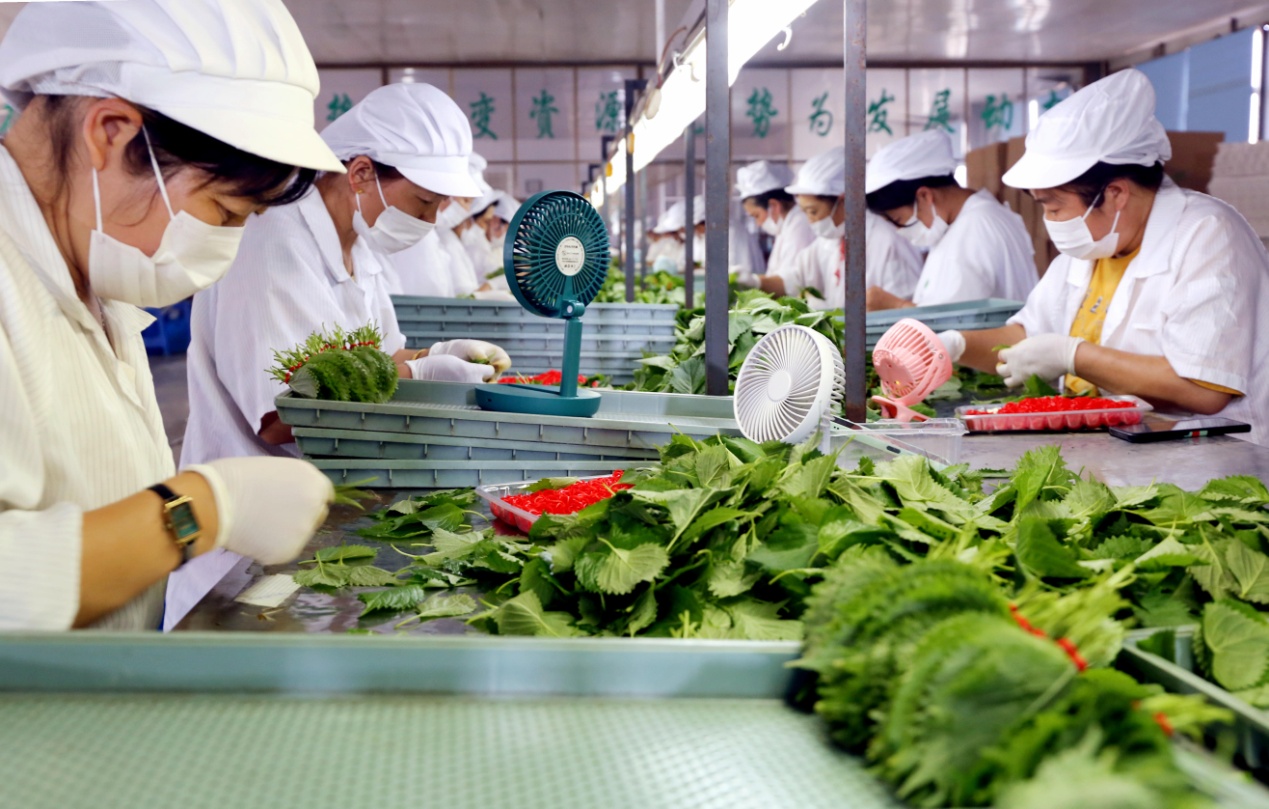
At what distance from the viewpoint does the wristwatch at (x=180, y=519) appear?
3.91ft

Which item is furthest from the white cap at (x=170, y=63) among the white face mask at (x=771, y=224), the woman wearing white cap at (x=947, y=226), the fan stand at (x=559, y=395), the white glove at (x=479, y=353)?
the white face mask at (x=771, y=224)

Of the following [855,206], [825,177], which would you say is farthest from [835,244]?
[855,206]

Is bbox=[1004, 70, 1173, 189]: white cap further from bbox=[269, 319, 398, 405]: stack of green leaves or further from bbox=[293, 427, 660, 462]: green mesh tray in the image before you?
bbox=[269, 319, 398, 405]: stack of green leaves

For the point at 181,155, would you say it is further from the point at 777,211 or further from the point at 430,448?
the point at 777,211

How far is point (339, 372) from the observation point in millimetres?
2109

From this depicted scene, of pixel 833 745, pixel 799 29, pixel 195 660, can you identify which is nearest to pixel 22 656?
pixel 195 660

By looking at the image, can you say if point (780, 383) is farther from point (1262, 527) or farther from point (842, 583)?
point (842, 583)

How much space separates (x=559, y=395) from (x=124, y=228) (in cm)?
104

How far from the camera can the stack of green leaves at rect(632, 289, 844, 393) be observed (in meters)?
2.83

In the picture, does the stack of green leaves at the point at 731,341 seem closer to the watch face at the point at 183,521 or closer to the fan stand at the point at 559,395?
the fan stand at the point at 559,395

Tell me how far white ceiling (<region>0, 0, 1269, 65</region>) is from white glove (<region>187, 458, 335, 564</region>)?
862cm

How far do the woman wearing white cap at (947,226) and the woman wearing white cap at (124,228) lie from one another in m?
3.97

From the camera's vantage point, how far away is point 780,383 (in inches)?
72.3

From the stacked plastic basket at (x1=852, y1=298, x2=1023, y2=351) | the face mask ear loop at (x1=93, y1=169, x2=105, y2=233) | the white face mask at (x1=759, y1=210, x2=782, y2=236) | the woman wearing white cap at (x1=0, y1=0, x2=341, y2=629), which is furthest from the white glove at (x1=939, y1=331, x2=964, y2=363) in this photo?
the white face mask at (x1=759, y1=210, x2=782, y2=236)
